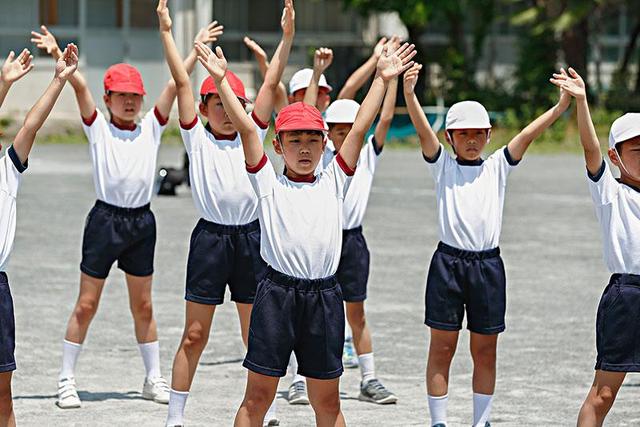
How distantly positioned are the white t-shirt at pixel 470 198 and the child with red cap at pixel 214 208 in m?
1.07

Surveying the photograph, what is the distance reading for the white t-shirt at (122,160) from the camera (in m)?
8.61

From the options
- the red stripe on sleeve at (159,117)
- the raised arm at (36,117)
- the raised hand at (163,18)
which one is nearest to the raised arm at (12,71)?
the raised arm at (36,117)

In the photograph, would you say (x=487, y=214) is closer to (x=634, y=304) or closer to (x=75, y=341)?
(x=634, y=304)

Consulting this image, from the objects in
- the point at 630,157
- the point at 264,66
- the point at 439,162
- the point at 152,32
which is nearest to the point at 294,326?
the point at 439,162

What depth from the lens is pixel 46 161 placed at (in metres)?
29.5

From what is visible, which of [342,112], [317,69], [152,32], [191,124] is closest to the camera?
[191,124]

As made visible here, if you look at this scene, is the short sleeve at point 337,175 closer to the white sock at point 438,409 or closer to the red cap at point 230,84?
the red cap at point 230,84

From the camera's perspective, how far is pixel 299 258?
6.44 m

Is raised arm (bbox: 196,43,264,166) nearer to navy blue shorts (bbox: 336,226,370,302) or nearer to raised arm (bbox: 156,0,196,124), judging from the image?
raised arm (bbox: 156,0,196,124)

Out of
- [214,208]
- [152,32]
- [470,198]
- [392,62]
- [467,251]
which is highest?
[152,32]

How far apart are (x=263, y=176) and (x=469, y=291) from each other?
1622 millimetres

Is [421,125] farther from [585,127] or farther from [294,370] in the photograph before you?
[294,370]

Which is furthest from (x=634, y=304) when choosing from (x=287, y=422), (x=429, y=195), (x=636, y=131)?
(x=429, y=195)

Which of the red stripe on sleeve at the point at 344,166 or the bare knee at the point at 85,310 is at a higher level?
the red stripe on sleeve at the point at 344,166
